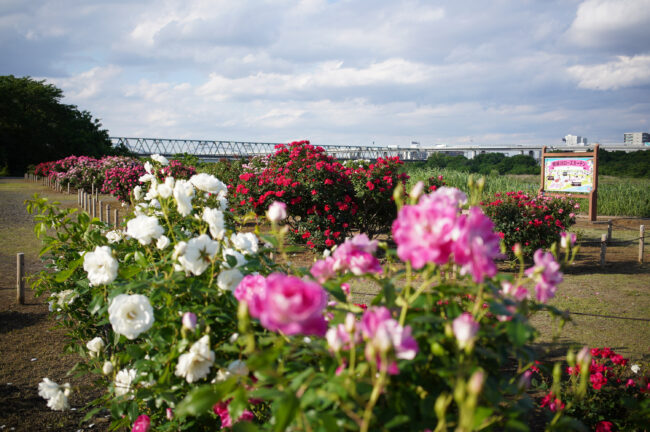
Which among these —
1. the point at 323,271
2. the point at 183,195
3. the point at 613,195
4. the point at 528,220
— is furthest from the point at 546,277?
the point at 613,195

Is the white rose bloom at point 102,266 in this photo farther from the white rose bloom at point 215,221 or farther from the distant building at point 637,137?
the distant building at point 637,137

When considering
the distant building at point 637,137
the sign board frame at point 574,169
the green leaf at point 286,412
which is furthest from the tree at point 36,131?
the distant building at point 637,137

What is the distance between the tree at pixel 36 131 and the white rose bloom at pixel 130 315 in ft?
113

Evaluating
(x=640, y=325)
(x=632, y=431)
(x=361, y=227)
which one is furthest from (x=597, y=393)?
(x=361, y=227)

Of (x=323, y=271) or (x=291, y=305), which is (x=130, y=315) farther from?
(x=291, y=305)

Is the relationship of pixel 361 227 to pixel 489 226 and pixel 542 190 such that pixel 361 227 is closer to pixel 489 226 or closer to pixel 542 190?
pixel 542 190

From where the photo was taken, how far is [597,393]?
105 inches

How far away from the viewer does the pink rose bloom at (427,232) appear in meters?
0.91

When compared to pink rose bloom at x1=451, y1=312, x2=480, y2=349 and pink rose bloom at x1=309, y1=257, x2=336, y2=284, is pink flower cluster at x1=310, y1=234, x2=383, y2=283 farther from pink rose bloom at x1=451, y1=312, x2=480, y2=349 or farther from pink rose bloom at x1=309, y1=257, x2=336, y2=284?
pink rose bloom at x1=451, y1=312, x2=480, y2=349

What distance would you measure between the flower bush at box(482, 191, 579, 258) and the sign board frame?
15.6 ft

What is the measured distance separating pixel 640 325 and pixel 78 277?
5.22 metres

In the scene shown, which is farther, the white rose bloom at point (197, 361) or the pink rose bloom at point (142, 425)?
the pink rose bloom at point (142, 425)

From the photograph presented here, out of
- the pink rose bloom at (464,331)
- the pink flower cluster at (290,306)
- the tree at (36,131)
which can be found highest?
the tree at (36,131)

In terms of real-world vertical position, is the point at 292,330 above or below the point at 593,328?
above
